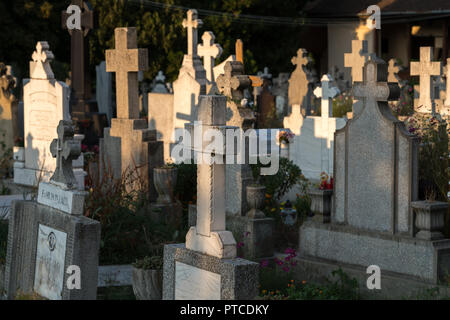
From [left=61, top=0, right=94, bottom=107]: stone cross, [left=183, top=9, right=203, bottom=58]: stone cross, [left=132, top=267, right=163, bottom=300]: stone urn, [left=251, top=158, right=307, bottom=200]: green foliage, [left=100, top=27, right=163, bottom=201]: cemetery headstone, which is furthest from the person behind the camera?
[left=61, top=0, right=94, bottom=107]: stone cross

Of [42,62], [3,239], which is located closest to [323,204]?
[3,239]

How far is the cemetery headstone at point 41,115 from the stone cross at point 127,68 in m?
0.79

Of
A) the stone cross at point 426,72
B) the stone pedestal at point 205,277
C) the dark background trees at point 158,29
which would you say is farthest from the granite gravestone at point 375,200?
the dark background trees at point 158,29

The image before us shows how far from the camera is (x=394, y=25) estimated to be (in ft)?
108

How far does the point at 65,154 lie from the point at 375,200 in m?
3.03

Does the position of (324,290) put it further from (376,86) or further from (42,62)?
(42,62)

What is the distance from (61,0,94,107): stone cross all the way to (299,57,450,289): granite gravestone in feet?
35.9

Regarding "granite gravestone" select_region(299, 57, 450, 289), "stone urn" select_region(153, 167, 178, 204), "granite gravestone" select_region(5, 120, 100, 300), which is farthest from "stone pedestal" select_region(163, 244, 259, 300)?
"stone urn" select_region(153, 167, 178, 204)

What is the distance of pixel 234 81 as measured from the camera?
10641 millimetres

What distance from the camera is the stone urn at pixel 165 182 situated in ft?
35.2

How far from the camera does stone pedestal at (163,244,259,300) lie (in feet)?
22.7

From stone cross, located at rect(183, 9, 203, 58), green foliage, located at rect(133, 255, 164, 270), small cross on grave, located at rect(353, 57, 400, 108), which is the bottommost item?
green foliage, located at rect(133, 255, 164, 270)

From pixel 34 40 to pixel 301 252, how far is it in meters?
20.9

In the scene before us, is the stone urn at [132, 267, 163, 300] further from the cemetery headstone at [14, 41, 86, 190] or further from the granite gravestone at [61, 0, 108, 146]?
the granite gravestone at [61, 0, 108, 146]
